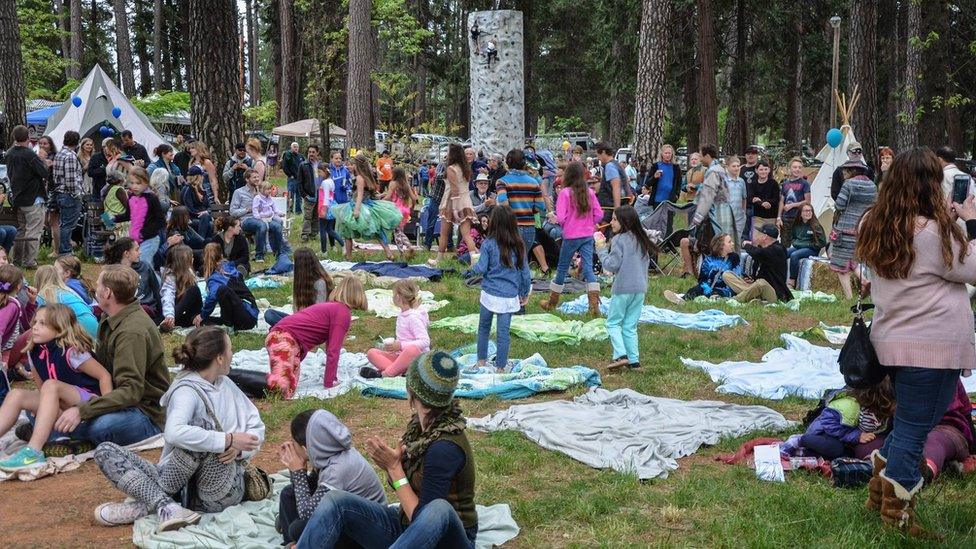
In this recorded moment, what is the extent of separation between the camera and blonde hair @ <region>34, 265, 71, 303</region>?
282 inches

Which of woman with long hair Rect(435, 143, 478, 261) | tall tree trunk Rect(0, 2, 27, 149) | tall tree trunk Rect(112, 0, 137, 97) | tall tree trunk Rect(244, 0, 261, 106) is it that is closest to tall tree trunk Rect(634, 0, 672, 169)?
woman with long hair Rect(435, 143, 478, 261)

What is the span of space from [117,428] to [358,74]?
16178mm

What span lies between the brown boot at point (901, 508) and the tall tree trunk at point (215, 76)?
1239cm

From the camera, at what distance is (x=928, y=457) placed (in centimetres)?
560

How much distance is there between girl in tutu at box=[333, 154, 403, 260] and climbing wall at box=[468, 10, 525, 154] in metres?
2.59

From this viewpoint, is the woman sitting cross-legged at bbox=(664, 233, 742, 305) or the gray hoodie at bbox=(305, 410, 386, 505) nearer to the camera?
the gray hoodie at bbox=(305, 410, 386, 505)

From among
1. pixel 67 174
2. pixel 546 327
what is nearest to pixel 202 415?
pixel 546 327

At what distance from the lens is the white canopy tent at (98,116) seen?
2462cm

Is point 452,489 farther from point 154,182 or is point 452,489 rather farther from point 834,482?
point 154,182

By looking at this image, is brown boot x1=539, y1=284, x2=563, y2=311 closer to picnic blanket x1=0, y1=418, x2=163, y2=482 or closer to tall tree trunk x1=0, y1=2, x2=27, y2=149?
picnic blanket x1=0, y1=418, x2=163, y2=482

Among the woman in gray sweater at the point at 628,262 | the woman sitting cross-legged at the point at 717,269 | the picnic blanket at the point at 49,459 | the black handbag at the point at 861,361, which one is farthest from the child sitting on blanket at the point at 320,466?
the woman sitting cross-legged at the point at 717,269

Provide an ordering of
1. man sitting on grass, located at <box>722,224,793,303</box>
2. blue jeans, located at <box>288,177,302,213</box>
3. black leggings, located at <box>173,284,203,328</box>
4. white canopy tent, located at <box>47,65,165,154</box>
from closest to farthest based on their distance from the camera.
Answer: black leggings, located at <box>173,284,203,328</box> < man sitting on grass, located at <box>722,224,793,303</box> < blue jeans, located at <box>288,177,302,213</box> < white canopy tent, located at <box>47,65,165,154</box>

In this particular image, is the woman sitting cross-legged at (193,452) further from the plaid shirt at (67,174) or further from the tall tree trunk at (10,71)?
the tall tree trunk at (10,71)

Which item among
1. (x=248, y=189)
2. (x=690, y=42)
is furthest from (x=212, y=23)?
(x=690, y=42)
